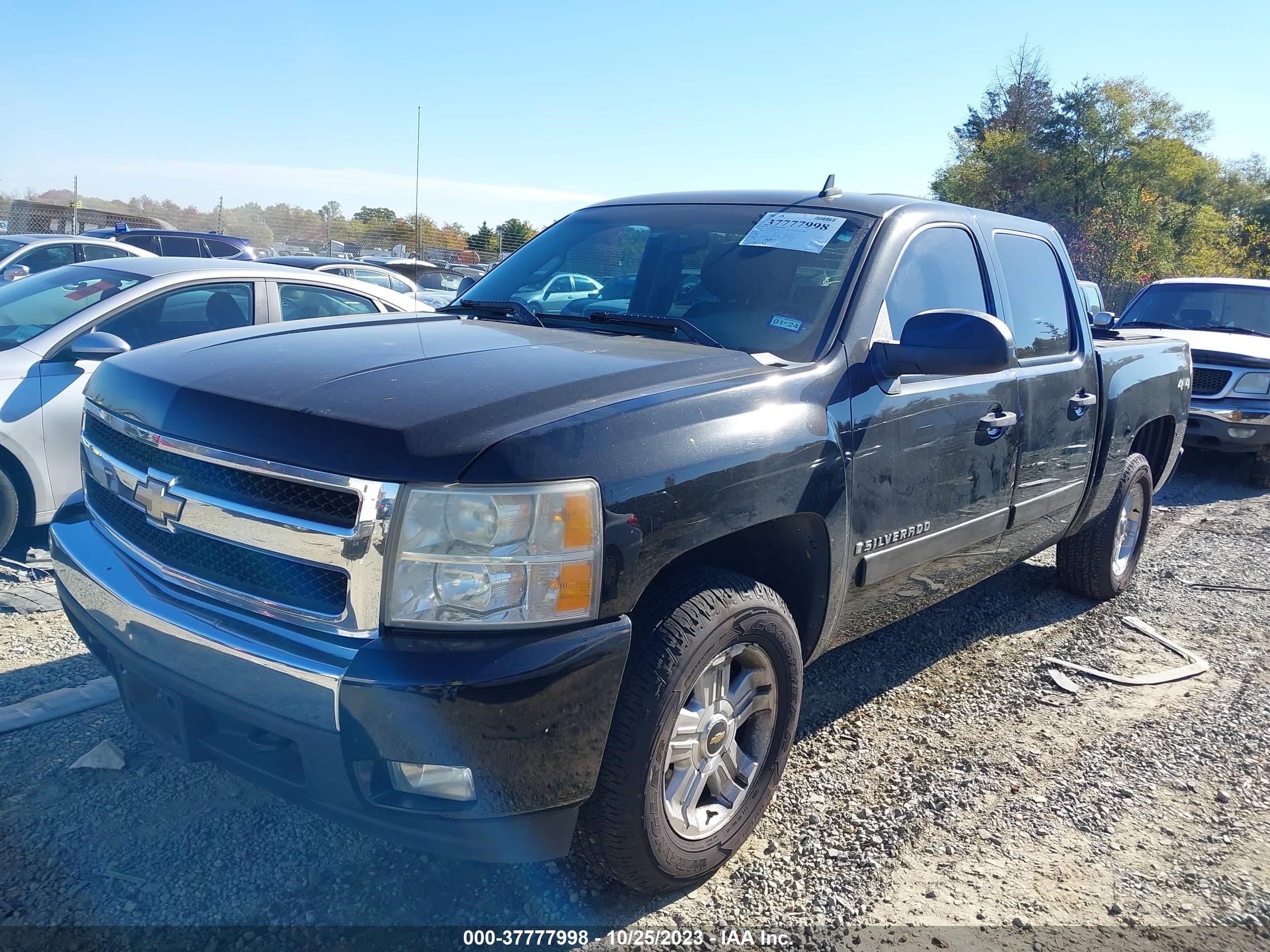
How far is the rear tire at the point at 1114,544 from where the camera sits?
5.05m

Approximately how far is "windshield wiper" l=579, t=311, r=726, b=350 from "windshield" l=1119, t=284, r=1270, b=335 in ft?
28.6

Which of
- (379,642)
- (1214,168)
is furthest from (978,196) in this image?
(379,642)

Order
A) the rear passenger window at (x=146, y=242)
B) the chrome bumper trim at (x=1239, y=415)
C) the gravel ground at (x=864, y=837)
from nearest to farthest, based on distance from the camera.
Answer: the gravel ground at (x=864, y=837) < the chrome bumper trim at (x=1239, y=415) < the rear passenger window at (x=146, y=242)

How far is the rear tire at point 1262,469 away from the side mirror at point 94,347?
29.7ft

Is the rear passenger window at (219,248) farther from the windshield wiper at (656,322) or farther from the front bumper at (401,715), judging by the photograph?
the front bumper at (401,715)

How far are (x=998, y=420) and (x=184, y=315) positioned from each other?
430cm

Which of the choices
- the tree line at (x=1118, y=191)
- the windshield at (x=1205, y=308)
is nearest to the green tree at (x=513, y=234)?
the tree line at (x=1118, y=191)

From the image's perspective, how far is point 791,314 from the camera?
3086 mm

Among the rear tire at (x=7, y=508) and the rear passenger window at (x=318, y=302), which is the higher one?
the rear passenger window at (x=318, y=302)

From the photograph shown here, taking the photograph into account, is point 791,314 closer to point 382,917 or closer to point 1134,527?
point 382,917

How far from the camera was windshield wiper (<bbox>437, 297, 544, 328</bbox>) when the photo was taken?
3.41 meters

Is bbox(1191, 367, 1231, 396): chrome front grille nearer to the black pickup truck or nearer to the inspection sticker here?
the black pickup truck

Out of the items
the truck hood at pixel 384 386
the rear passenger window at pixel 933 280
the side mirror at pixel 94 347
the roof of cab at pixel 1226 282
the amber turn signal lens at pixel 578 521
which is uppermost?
the roof of cab at pixel 1226 282

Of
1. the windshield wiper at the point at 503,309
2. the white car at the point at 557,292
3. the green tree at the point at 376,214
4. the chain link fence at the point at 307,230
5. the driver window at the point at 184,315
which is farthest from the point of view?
the green tree at the point at 376,214
